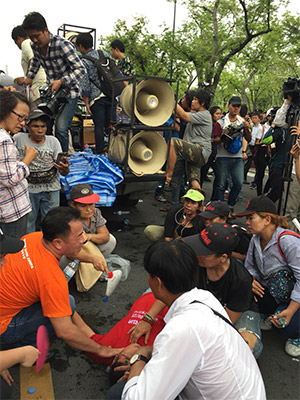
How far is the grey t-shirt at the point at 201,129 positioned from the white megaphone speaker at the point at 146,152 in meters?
0.72

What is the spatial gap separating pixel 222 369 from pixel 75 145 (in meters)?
5.30

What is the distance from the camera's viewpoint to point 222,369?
1360 mm

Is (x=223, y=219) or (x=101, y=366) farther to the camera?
(x=223, y=219)

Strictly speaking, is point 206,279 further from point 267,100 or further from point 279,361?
point 267,100

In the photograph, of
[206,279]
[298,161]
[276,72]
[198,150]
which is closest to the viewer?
[206,279]

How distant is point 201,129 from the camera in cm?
500

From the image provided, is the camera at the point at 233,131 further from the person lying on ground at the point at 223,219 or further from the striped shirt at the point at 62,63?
the striped shirt at the point at 62,63

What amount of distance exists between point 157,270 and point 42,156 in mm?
2325

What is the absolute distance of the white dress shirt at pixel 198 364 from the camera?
132cm

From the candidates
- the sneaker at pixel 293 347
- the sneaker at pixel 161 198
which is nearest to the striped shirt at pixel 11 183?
the sneaker at pixel 293 347

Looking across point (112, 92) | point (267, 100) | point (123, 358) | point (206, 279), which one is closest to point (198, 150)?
point (112, 92)

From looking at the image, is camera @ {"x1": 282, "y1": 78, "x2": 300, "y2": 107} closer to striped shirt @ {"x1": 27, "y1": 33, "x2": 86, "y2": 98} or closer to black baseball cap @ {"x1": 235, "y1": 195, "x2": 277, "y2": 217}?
black baseball cap @ {"x1": 235, "y1": 195, "x2": 277, "y2": 217}

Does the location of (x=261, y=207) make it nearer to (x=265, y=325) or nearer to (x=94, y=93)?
(x=265, y=325)

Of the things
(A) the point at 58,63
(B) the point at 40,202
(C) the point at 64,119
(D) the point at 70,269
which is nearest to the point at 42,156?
(B) the point at 40,202
